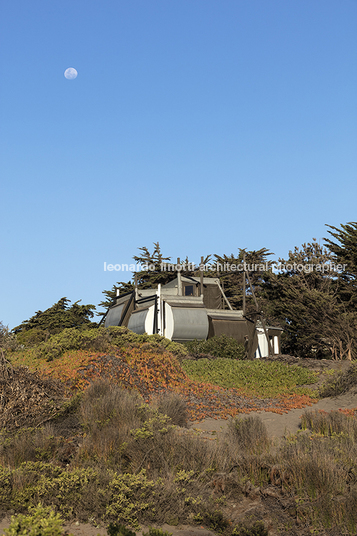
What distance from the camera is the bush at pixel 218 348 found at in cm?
2542

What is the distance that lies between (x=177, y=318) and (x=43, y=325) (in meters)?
15.4

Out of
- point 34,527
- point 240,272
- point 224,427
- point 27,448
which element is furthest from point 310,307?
point 34,527

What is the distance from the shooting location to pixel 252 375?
Result: 776 inches

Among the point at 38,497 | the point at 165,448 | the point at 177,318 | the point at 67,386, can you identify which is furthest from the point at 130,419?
the point at 177,318

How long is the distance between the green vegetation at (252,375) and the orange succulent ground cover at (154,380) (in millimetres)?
1405

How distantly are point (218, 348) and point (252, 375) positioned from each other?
20.2 feet

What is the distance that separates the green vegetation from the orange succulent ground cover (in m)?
1.40

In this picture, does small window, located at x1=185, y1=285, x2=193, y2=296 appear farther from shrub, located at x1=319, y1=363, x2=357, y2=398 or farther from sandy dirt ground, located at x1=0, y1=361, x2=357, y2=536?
sandy dirt ground, located at x1=0, y1=361, x2=357, y2=536

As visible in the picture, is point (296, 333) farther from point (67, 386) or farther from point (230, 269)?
point (67, 386)

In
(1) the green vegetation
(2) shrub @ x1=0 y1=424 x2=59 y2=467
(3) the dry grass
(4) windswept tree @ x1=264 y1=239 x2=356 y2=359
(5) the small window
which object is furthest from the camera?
(5) the small window

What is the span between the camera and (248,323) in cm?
3061

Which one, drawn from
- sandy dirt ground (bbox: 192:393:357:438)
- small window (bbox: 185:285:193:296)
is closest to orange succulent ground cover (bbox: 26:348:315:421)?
sandy dirt ground (bbox: 192:393:357:438)

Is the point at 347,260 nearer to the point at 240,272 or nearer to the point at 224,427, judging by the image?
the point at 240,272

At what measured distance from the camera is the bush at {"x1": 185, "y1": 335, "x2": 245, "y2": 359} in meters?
25.4
